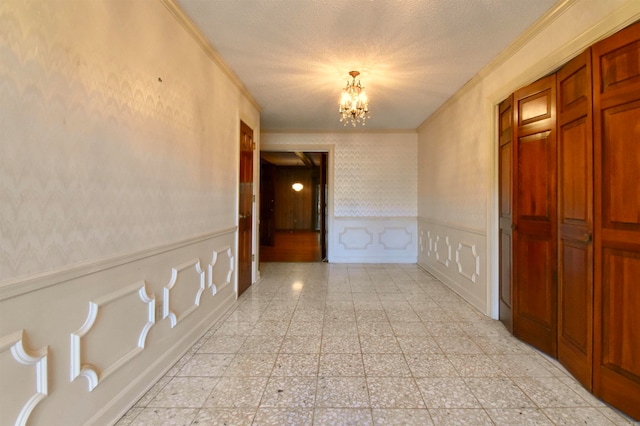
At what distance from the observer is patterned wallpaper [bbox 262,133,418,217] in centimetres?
572

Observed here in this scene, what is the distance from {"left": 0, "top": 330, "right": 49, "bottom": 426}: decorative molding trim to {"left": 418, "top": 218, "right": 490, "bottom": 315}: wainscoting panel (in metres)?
3.43

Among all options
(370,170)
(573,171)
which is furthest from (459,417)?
(370,170)

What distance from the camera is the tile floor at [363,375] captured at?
1.64m

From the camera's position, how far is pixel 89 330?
55.9 inches

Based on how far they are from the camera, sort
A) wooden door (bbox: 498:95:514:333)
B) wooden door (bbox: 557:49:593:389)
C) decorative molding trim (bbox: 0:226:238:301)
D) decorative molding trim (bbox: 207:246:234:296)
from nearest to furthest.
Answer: decorative molding trim (bbox: 0:226:238:301) → wooden door (bbox: 557:49:593:389) → wooden door (bbox: 498:95:514:333) → decorative molding trim (bbox: 207:246:234:296)

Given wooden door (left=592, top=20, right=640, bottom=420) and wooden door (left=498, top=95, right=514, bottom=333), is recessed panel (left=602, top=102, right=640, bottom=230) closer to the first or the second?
wooden door (left=592, top=20, right=640, bottom=420)

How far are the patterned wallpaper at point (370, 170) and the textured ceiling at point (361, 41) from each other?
5.68 ft

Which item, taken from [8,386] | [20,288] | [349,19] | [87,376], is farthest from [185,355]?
[349,19]

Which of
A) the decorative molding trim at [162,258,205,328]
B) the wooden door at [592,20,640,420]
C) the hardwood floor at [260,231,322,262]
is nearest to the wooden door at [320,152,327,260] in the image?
the hardwood floor at [260,231,322,262]

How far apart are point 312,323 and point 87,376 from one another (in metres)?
1.83

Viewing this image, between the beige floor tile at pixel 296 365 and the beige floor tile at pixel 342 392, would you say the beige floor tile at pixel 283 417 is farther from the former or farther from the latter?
the beige floor tile at pixel 296 365

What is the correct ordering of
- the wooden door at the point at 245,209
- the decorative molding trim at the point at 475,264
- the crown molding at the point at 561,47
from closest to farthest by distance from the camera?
the crown molding at the point at 561,47, the decorative molding trim at the point at 475,264, the wooden door at the point at 245,209

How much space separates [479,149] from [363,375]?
2640 millimetres

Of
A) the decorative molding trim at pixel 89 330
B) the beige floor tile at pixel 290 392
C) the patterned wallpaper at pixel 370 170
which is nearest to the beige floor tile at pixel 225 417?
the beige floor tile at pixel 290 392
